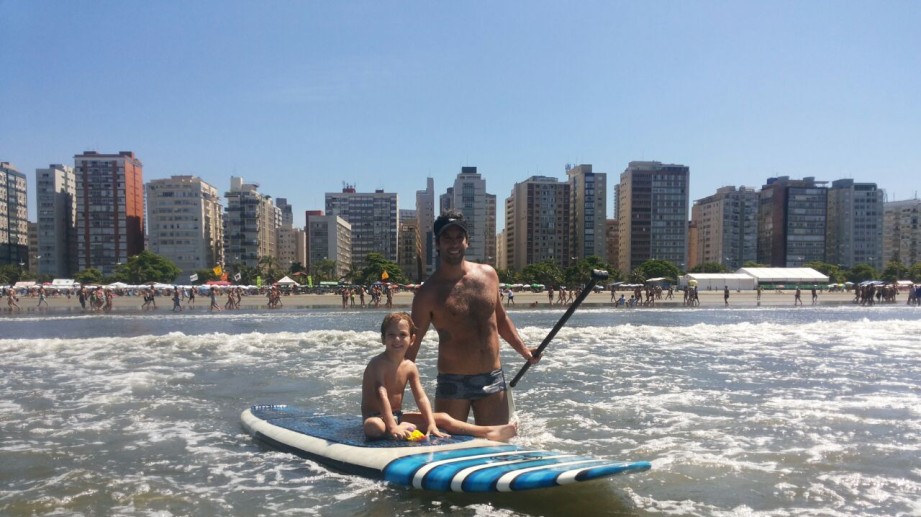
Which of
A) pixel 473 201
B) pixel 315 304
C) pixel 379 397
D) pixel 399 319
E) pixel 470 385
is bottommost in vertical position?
pixel 315 304

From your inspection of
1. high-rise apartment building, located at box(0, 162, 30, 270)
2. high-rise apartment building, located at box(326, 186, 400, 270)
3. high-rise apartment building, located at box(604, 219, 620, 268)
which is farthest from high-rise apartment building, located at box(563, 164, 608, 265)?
high-rise apartment building, located at box(0, 162, 30, 270)

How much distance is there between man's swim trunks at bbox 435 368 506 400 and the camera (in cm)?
475

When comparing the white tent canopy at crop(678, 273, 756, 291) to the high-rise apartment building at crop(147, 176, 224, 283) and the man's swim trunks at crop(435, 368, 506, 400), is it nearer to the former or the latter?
the man's swim trunks at crop(435, 368, 506, 400)

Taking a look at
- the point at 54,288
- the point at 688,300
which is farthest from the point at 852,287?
the point at 54,288

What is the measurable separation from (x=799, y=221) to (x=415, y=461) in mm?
155404

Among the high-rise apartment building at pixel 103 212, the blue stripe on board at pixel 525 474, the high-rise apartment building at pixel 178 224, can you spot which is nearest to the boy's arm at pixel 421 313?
the blue stripe on board at pixel 525 474

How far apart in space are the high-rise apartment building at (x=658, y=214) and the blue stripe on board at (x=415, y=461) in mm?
136739

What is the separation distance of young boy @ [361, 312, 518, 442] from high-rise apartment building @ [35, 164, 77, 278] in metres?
145

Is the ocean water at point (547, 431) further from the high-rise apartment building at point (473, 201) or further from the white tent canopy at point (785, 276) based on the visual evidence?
the high-rise apartment building at point (473, 201)

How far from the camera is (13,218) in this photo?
127 m

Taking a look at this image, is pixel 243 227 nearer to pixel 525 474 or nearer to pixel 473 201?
pixel 473 201

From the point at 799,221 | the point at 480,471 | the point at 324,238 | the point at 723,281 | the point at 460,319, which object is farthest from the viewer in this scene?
the point at 324,238

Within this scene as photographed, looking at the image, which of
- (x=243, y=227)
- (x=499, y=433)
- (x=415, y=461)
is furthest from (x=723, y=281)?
(x=243, y=227)

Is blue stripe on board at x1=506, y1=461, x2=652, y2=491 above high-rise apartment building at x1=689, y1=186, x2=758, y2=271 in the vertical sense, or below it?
below
